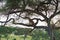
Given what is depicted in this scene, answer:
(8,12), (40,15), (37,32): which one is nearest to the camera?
Answer: (8,12)

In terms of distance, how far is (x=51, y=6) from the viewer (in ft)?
16.8

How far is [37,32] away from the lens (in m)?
5.70

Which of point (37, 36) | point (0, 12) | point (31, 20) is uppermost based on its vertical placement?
point (0, 12)

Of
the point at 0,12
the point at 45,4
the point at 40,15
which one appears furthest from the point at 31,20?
the point at 0,12

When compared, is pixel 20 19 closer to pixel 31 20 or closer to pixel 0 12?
pixel 31 20

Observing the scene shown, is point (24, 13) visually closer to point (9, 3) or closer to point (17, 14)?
point (17, 14)

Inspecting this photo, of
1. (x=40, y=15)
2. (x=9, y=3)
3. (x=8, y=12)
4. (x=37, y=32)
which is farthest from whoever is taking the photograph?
(x=37, y=32)

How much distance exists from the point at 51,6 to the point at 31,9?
0.50 metres

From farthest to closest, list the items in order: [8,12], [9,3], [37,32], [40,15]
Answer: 1. [37,32]
2. [40,15]
3. [8,12]
4. [9,3]

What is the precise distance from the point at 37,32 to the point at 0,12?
1388 millimetres

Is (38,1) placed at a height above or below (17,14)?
above

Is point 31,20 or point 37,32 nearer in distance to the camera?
point 31,20

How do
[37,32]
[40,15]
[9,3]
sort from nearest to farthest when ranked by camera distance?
[9,3] < [40,15] < [37,32]

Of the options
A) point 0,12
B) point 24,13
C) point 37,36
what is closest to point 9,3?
point 0,12
